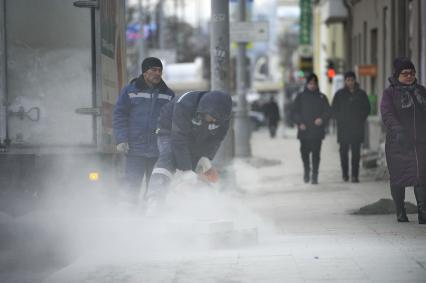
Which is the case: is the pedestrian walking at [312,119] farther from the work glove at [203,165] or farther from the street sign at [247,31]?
the work glove at [203,165]

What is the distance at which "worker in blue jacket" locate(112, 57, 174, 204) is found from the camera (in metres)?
11.2

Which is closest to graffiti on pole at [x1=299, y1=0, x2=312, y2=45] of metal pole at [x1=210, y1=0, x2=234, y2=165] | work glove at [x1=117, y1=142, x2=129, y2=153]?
metal pole at [x1=210, y1=0, x2=234, y2=165]

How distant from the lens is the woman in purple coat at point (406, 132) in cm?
1095

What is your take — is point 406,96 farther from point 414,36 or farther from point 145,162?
point 414,36

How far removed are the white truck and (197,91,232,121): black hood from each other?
73.5 inches

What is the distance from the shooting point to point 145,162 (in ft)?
37.3

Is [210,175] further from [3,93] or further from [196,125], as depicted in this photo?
[3,93]

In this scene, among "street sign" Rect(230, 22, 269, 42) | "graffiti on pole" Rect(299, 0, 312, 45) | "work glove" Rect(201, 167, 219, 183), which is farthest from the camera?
"graffiti on pole" Rect(299, 0, 312, 45)

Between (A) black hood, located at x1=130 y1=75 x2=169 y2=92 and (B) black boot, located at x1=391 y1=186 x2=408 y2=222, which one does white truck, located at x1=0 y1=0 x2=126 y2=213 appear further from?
(B) black boot, located at x1=391 y1=186 x2=408 y2=222

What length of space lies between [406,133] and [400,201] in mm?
723

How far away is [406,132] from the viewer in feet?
36.2

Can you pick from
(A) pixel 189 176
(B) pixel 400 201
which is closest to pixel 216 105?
(A) pixel 189 176

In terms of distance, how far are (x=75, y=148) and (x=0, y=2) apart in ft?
5.49

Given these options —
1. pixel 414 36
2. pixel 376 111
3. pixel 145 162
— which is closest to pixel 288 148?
pixel 376 111
